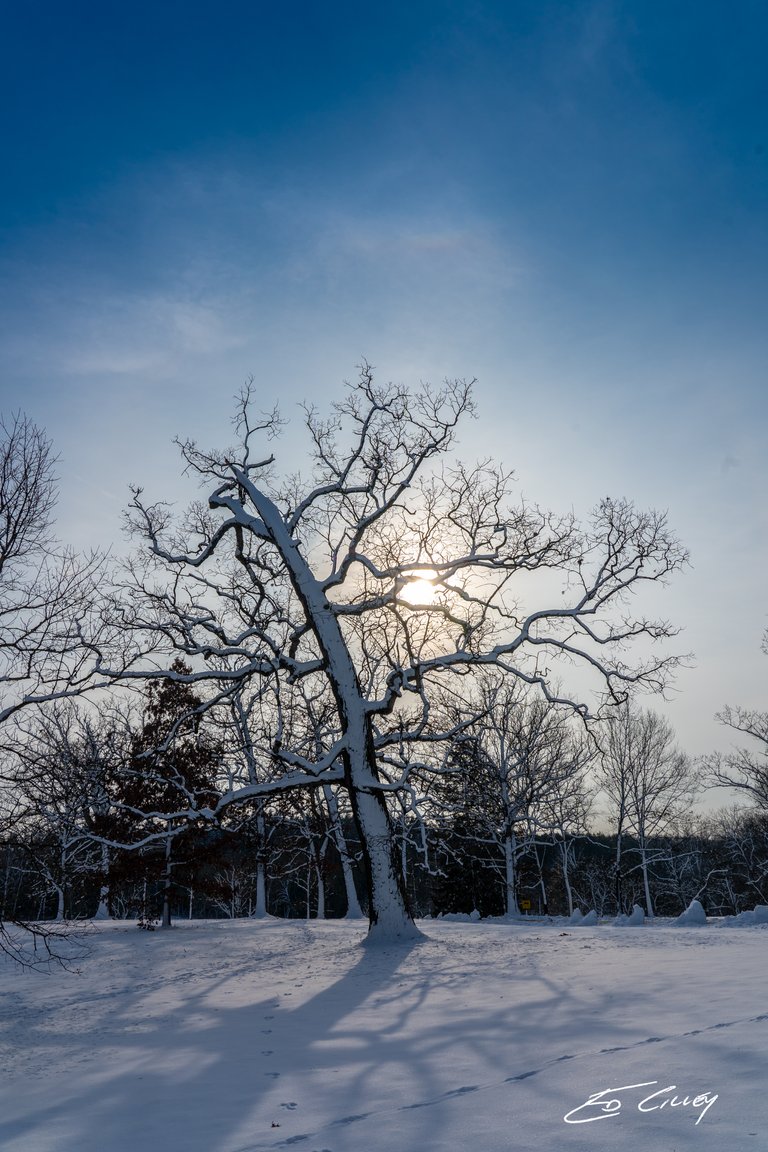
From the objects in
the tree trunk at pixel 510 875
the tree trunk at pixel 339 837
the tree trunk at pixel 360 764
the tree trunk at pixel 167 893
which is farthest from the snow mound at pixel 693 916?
the tree trunk at pixel 510 875

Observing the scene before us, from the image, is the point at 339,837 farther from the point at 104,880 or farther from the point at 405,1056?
the point at 405,1056

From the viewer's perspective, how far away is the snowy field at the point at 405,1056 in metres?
3.74

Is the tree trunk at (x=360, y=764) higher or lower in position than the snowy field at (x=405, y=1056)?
higher

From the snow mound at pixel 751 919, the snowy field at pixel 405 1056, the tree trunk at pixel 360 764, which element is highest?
the tree trunk at pixel 360 764

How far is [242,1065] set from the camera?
5492 millimetres

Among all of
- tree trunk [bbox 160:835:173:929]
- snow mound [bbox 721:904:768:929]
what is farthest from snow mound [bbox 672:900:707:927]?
tree trunk [bbox 160:835:173:929]

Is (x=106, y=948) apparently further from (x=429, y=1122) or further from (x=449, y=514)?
(x=429, y=1122)

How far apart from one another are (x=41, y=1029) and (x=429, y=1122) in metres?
5.23

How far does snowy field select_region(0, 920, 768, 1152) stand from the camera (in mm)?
3736

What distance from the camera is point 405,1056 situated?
5316 millimetres

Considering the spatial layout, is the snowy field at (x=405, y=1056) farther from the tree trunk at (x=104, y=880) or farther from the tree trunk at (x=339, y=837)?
the tree trunk at (x=339, y=837)

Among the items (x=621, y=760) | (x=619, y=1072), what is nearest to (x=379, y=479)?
(x=619, y=1072)
